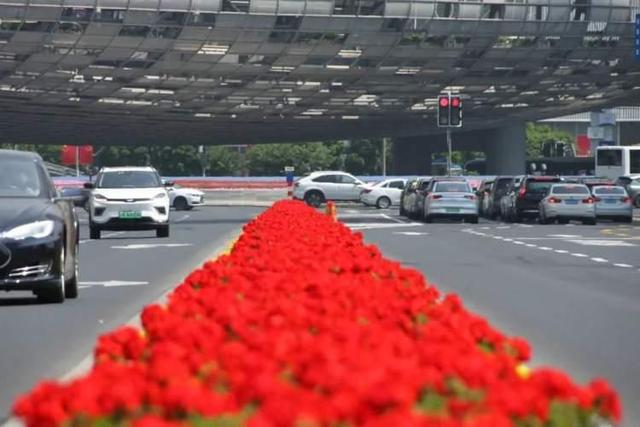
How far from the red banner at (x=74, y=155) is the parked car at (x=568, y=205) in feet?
327

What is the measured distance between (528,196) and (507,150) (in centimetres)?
4761

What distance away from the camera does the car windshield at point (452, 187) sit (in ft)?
164

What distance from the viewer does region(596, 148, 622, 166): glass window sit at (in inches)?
3356

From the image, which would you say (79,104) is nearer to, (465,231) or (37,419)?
(465,231)

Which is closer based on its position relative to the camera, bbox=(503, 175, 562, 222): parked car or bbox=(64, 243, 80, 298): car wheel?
bbox=(64, 243, 80, 298): car wheel

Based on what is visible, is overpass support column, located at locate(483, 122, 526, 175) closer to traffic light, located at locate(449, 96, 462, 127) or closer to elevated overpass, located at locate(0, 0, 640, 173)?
elevated overpass, located at locate(0, 0, 640, 173)

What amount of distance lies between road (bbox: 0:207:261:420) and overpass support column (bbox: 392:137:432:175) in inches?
3100

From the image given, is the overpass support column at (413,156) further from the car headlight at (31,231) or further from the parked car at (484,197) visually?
the car headlight at (31,231)

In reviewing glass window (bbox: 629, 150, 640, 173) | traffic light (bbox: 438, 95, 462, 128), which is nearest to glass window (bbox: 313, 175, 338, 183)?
glass window (bbox: 629, 150, 640, 173)

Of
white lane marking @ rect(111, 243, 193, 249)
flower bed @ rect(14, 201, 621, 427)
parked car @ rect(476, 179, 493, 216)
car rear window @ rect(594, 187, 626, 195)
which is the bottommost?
parked car @ rect(476, 179, 493, 216)

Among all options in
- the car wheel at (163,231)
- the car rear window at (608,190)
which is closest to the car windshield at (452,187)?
the car rear window at (608,190)

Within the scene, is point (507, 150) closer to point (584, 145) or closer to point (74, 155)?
point (584, 145)

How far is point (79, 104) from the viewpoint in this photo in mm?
85188

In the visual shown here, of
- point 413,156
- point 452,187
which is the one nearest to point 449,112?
point 452,187
